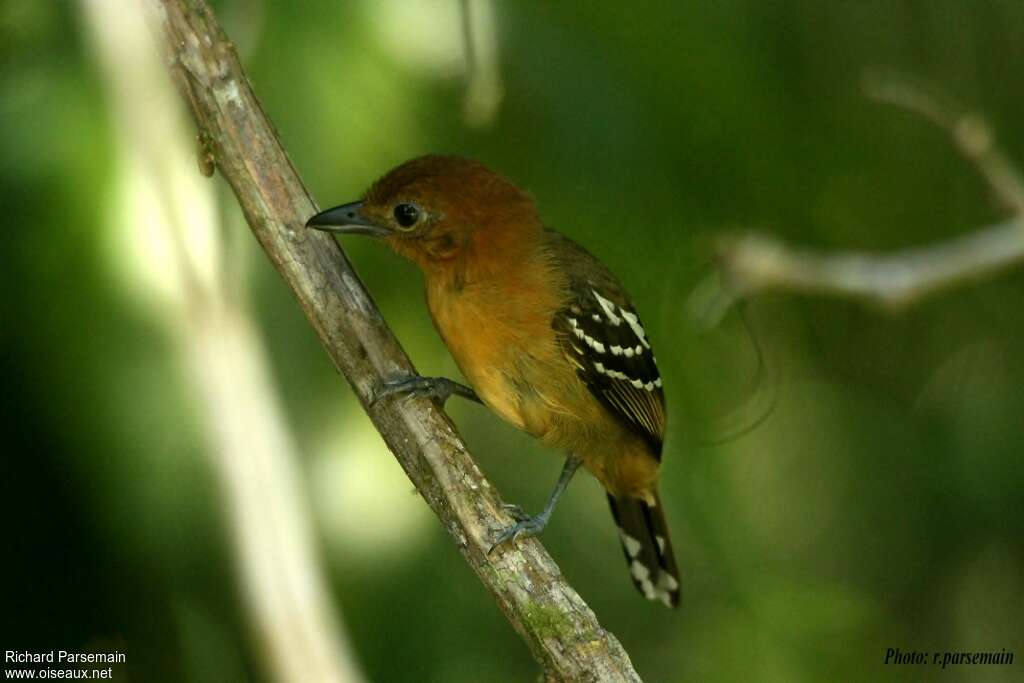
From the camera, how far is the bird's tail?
5.16 m

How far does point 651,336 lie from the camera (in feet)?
15.9

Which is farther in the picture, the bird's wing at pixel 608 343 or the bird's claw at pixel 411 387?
the bird's wing at pixel 608 343

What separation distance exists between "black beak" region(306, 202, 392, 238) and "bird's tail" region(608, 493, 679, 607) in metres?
1.66

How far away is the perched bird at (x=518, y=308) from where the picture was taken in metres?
4.18

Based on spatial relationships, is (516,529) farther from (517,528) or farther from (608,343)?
(608,343)

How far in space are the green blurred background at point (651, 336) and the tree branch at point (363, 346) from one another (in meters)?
0.49

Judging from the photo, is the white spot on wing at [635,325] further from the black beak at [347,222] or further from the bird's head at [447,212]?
the black beak at [347,222]

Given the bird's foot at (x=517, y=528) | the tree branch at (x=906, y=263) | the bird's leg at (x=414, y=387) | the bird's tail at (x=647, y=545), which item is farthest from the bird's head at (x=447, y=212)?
the bird's tail at (x=647, y=545)

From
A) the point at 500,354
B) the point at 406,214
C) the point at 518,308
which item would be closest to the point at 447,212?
the point at 406,214

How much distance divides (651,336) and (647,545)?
90 cm

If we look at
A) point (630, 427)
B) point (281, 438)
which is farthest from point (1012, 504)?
point (281, 438)

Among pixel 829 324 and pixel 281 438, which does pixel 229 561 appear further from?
pixel 829 324

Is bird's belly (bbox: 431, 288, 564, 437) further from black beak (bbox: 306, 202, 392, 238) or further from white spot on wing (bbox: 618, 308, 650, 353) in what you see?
white spot on wing (bbox: 618, 308, 650, 353)

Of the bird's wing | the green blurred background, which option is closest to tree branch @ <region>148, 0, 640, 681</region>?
the green blurred background
